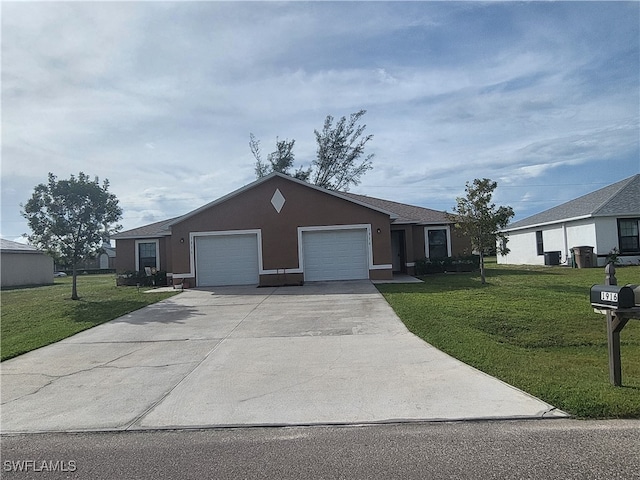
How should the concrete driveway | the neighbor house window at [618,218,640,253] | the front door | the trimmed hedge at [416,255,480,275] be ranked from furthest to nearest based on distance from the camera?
the front door → the neighbor house window at [618,218,640,253] → the trimmed hedge at [416,255,480,275] → the concrete driveway

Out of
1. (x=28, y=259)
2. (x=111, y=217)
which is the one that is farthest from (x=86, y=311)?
(x=28, y=259)

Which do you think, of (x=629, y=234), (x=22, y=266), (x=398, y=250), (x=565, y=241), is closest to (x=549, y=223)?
(x=565, y=241)

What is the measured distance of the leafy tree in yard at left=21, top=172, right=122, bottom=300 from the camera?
16.0 metres

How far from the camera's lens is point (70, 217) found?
16.4 metres

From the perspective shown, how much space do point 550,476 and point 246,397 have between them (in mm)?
3556

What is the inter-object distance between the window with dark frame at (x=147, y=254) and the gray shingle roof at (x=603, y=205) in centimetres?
2280

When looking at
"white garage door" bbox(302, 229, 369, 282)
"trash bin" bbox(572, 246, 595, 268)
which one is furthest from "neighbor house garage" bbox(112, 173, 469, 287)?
"trash bin" bbox(572, 246, 595, 268)

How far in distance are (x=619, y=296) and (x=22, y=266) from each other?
1352 inches

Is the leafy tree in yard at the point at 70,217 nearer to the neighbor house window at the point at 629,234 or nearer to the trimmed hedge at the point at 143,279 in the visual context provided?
the trimmed hedge at the point at 143,279

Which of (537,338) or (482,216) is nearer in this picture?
(537,338)

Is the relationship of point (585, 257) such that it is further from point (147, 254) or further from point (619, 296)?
point (147, 254)

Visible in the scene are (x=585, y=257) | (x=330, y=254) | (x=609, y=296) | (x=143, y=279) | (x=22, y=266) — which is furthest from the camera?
(x=22, y=266)

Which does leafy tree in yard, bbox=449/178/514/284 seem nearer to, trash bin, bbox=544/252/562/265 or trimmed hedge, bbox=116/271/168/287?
trash bin, bbox=544/252/562/265

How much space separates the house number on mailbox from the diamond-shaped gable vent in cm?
1493
